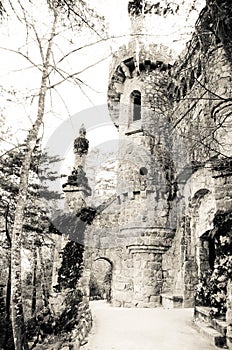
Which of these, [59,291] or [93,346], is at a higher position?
[59,291]

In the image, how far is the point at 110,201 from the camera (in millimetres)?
12766

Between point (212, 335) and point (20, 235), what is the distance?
3627 millimetres

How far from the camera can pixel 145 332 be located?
6094 mm

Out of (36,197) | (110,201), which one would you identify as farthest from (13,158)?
(110,201)

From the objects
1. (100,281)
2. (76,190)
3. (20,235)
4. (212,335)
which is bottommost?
(212,335)

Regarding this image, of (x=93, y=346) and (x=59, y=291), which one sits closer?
(x=93, y=346)

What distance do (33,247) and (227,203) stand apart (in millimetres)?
9400

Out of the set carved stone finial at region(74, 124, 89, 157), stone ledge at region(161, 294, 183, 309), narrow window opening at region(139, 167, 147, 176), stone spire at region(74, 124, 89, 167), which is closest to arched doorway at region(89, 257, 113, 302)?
narrow window opening at region(139, 167, 147, 176)

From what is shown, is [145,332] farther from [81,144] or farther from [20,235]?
[81,144]

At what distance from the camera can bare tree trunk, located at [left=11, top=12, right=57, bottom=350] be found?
5234 mm

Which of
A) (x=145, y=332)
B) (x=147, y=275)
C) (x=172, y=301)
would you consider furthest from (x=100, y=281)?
(x=145, y=332)

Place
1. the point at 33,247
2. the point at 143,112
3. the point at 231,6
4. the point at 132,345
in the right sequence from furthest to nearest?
the point at 143,112, the point at 33,247, the point at 132,345, the point at 231,6

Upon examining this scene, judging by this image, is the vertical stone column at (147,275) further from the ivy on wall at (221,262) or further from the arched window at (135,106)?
the arched window at (135,106)

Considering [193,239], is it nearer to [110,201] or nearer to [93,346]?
[110,201]
